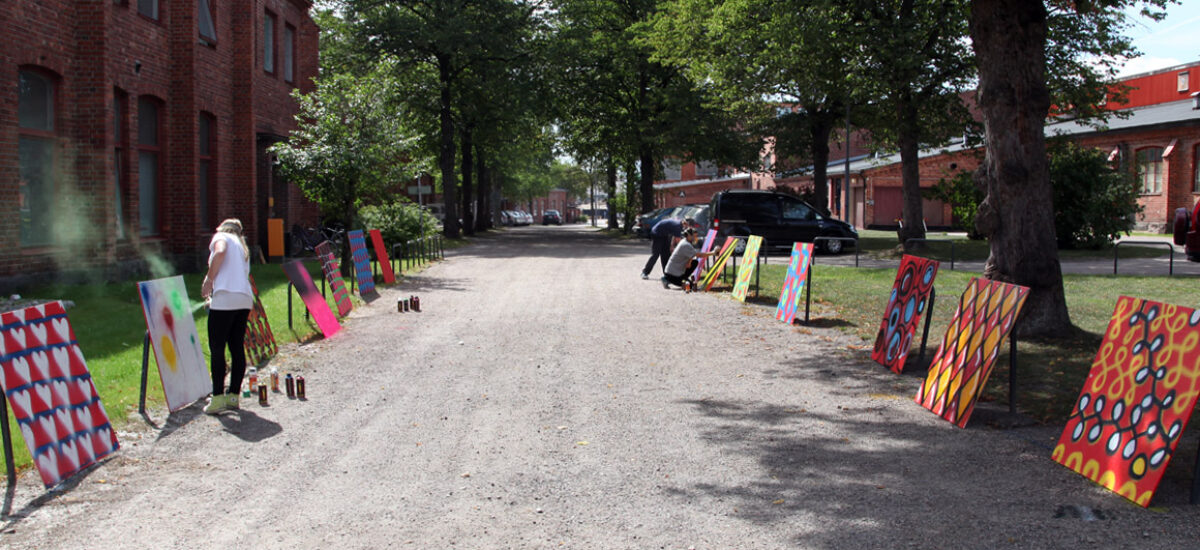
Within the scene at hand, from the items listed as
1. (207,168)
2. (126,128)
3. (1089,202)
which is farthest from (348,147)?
(1089,202)

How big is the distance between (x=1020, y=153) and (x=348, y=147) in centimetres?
1255

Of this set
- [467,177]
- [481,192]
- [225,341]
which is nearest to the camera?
[225,341]

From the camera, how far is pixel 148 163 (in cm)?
→ 1698

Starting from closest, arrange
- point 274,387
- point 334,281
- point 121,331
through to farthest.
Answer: point 274,387 → point 121,331 → point 334,281

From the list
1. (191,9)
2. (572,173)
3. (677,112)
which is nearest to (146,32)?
(191,9)

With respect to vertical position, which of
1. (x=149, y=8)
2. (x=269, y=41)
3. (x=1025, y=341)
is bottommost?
(x=1025, y=341)

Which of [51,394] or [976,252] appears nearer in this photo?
[51,394]

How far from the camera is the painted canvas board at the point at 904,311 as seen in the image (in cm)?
877

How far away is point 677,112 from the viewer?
38.4 metres

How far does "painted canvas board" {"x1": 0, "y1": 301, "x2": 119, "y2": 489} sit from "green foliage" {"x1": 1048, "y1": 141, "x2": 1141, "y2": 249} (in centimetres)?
2517

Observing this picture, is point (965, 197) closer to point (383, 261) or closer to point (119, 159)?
point (383, 261)

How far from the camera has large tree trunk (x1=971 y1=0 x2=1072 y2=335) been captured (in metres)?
9.45

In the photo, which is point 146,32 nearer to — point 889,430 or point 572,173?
point 889,430

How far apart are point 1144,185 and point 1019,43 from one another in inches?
1389
